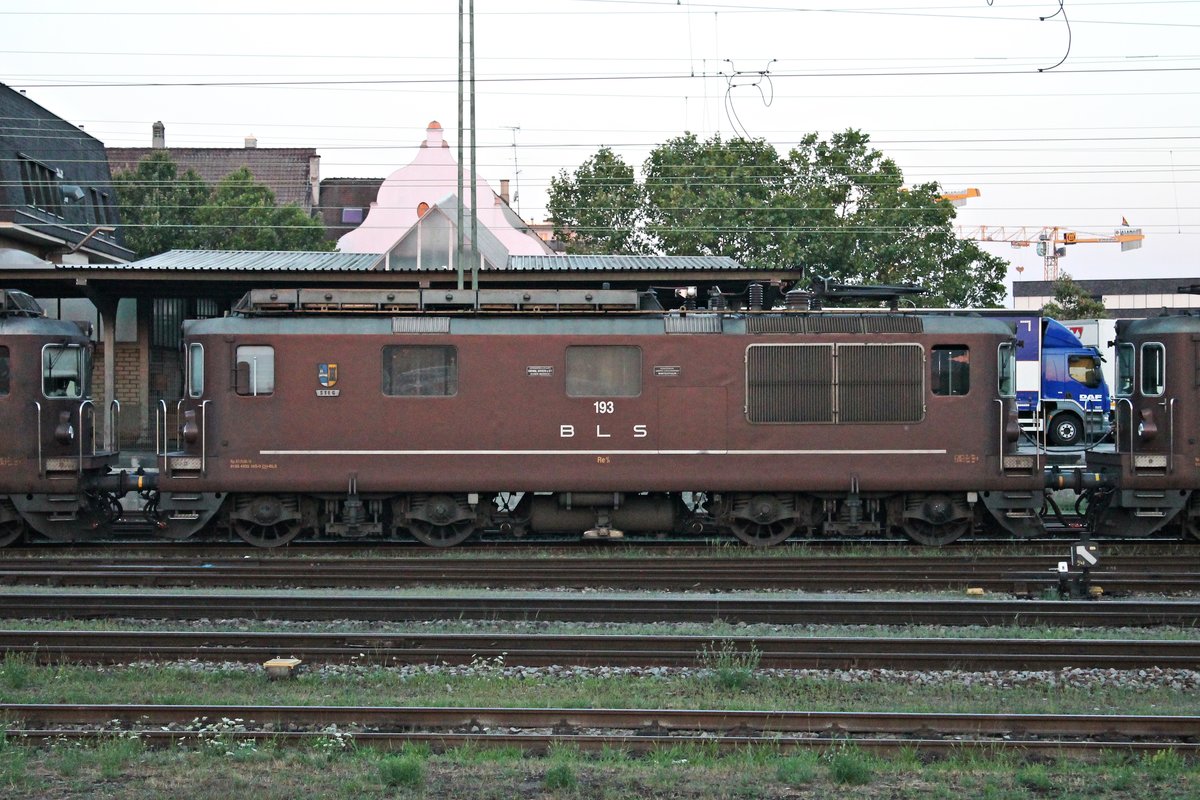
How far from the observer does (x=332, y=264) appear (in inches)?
1099

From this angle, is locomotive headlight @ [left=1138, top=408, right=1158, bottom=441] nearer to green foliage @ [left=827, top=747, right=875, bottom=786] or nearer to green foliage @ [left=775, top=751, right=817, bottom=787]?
green foliage @ [left=827, top=747, right=875, bottom=786]

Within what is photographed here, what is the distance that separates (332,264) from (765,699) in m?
21.1

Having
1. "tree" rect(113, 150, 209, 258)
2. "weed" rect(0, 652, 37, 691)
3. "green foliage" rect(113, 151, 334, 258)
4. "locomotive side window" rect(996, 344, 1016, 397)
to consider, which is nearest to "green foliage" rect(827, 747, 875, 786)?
"weed" rect(0, 652, 37, 691)

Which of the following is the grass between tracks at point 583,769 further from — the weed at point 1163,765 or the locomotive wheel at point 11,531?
the locomotive wheel at point 11,531

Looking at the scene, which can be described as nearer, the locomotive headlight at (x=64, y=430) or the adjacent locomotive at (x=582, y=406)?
the adjacent locomotive at (x=582, y=406)

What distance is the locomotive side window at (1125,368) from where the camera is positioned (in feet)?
57.9

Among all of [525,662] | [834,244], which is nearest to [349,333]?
[525,662]

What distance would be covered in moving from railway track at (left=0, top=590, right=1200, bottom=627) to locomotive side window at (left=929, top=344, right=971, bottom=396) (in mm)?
5090

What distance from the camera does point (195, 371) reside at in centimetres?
1697

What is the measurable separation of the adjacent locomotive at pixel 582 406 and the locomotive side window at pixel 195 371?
22mm

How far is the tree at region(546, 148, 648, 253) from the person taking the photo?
164 feet

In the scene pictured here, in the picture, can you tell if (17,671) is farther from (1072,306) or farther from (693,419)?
A: (1072,306)

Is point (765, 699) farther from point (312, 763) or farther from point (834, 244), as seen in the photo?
point (834, 244)

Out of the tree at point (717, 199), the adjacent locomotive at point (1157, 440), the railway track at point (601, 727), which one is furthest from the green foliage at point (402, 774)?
the tree at point (717, 199)
